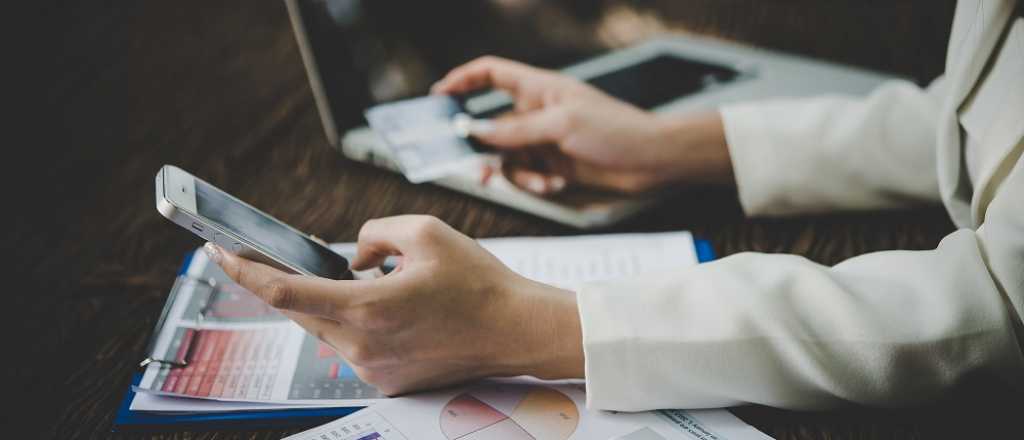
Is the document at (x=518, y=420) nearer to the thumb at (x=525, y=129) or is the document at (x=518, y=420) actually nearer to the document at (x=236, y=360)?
the document at (x=236, y=360)

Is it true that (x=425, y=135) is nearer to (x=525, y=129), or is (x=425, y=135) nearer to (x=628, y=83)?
(x=525, y=129)

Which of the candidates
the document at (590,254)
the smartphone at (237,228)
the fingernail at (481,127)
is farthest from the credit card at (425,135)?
the smartphone at (237,228)

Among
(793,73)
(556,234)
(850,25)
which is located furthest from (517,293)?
(850,25)

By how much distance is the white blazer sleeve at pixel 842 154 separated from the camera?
2.09 feet

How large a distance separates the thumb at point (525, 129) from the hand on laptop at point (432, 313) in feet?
0.88

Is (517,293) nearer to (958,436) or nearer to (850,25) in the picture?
(958,436)

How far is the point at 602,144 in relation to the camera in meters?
0.70

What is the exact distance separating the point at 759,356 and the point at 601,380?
0.10 metres

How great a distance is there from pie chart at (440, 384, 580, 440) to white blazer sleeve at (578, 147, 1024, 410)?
0.08ft

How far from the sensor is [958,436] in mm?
420

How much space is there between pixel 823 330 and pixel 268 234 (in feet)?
1.18

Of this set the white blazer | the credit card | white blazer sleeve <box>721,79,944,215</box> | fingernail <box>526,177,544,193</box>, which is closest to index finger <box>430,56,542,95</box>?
the credit card

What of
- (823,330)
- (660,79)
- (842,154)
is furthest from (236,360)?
(660,79)

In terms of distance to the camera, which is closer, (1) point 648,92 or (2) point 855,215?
(2) point 855,215
